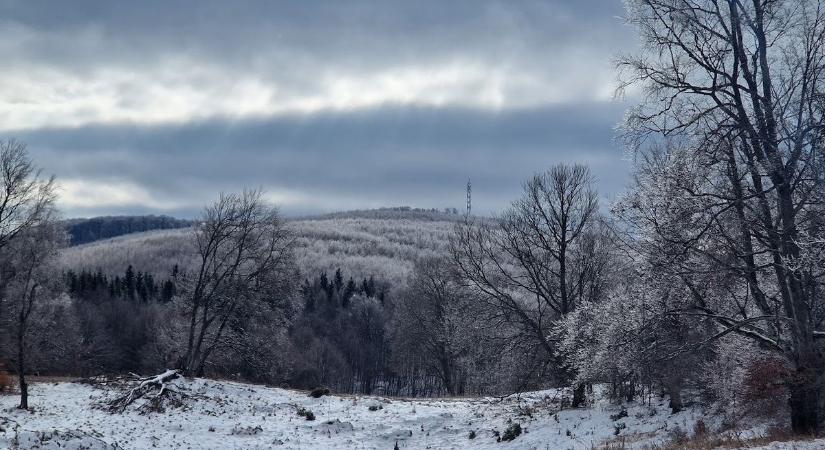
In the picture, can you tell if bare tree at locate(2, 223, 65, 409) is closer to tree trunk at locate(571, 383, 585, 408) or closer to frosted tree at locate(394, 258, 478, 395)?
tree trunk at locate(571, 383, 585, 408)

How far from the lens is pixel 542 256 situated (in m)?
25.7

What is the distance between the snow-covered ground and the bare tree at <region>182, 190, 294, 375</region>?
7.84 meters

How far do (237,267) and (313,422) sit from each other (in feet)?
50.4

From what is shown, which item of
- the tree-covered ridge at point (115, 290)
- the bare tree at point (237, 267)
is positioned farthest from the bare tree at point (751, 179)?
the tree-covered ridge at point (115, 290)

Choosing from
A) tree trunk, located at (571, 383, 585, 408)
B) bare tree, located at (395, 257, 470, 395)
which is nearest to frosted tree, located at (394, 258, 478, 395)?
bare tree, located at (395, 257, 470, 395)

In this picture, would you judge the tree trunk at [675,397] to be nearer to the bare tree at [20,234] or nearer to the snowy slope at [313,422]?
the snowy slope at [313,422]

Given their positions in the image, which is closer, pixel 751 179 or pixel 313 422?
Result: pixel 751 179

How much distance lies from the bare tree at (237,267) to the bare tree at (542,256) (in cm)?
1414

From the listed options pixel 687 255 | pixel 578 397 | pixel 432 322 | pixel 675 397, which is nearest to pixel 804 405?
pixel 687 255

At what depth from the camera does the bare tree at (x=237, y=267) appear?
3478 cm

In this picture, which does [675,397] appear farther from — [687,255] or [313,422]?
[313,422]

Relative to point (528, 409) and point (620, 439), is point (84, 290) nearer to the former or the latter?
point (528, 409)

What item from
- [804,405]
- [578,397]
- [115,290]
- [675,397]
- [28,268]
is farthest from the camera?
[115,290]

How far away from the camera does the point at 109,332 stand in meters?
74.9
